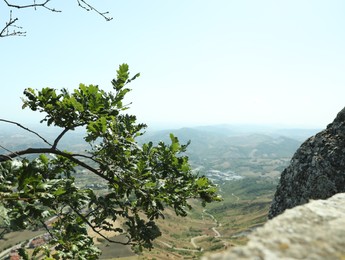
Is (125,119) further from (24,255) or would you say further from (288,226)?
(288,226)

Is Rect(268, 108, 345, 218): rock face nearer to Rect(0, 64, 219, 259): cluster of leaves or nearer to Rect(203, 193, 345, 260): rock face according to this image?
Rect(0, 64, 219, 259): cluster of leaves

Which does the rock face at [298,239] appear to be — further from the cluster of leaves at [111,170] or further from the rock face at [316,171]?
the rock face at [316,171]

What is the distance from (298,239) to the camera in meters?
2.83

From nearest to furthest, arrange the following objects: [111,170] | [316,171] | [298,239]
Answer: [298,239] < [111,170] < [316,171]

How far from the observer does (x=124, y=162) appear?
324 inches

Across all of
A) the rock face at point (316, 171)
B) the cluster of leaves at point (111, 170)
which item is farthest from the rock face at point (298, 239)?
the rock face at point (316, 171)

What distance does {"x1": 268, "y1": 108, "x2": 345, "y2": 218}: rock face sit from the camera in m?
9.20

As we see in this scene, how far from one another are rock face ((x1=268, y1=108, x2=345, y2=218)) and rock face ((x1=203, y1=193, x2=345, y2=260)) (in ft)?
20.4

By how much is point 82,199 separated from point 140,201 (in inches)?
64.3

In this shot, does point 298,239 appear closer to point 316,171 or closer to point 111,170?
point 111,170

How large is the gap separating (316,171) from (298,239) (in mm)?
7796

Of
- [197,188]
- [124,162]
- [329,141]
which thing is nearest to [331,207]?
[197,188]

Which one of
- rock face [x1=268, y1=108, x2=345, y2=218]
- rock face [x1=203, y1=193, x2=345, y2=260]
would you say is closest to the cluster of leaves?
rock face [x1=268, y1=108, x2=345, y2=218]

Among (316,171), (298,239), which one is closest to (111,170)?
(298,239)
